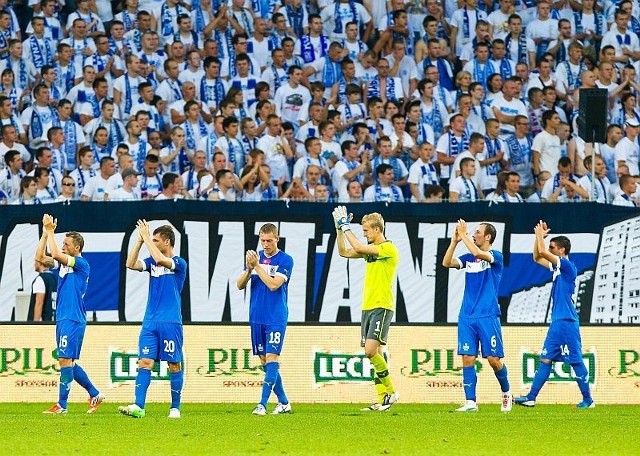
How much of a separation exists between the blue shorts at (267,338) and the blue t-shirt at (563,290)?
11.0 ft

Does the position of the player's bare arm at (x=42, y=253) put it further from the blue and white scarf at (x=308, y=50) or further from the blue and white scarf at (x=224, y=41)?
the blue and white scarf at (x=308, y=50)

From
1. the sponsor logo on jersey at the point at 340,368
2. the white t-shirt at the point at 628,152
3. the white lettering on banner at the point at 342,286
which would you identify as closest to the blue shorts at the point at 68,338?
the sponsor logo on jersey at the point at 340,368

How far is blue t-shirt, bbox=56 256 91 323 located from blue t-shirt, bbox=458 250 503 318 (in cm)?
432

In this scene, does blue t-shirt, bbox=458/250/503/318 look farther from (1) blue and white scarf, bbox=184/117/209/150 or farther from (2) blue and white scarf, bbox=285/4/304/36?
(2) blue and white scarf, bbox=285/4/304/36

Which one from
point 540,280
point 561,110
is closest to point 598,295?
point 540,280

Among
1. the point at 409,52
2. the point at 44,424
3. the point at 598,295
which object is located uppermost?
the point at 409,52

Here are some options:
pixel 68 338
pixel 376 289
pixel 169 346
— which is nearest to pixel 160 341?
pixel 169 346

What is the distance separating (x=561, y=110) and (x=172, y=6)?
7006mm

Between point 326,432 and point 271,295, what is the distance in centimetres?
233

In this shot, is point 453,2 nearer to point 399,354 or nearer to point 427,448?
point 399,354

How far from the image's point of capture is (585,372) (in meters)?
16.8

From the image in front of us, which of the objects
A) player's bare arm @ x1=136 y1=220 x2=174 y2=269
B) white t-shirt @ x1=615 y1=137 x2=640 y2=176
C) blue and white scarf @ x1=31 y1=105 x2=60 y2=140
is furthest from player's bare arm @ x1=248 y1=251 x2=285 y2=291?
white t-shirt @ x1=615 y1=137 x2=640 y2=176

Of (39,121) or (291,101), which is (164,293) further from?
(291,101)

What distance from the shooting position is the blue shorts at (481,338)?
1584cm
